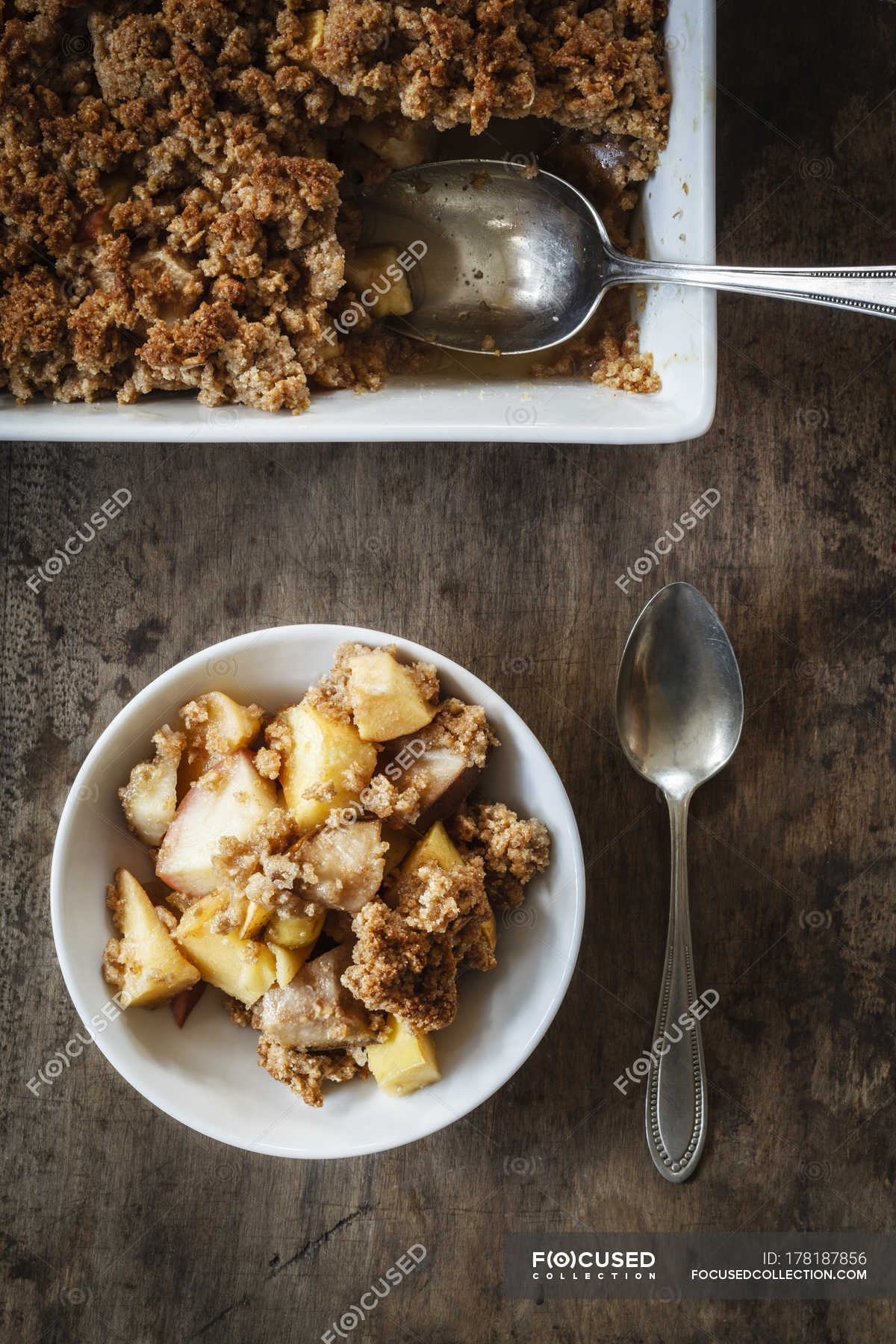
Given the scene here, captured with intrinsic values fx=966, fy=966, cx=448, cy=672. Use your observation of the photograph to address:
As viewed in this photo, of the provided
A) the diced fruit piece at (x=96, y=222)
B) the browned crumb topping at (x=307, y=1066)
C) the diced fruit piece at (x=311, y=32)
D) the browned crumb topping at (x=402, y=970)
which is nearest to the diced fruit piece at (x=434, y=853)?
the browned crumb topping at (x=402, y=970)

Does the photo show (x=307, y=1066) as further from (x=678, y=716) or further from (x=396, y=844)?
(x=678, y=716)

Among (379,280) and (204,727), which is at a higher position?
(379,280)

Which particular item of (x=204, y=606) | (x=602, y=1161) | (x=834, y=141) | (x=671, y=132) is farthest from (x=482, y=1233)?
(x=834, y=141)

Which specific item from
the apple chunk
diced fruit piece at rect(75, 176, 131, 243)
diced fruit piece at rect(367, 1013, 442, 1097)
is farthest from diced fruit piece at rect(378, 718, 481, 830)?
diced fruit piece at rect(75, 176, 131, 243)

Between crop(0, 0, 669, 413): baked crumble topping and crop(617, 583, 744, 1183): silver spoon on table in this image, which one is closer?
crop(0, 0, 669, 413): baked crumble topping

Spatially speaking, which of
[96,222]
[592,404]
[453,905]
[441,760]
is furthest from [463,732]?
[96,222]

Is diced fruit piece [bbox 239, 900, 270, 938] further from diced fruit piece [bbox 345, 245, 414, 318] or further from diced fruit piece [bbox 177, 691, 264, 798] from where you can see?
diced fruit piece [bbox 345, 245, 414, 318]

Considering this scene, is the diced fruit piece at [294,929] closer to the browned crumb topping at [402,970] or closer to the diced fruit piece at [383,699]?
the browned crumb topping at [402,970]

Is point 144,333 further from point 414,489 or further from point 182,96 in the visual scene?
point 414,489
